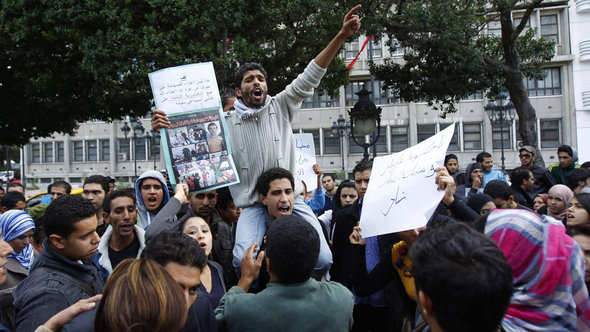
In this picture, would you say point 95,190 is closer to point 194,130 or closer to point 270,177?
point 194,130

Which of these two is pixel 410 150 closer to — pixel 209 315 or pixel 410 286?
pixel 410 286

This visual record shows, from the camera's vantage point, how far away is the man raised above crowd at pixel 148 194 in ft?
12.7

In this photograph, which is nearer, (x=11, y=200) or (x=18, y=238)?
(x=18, y=238)

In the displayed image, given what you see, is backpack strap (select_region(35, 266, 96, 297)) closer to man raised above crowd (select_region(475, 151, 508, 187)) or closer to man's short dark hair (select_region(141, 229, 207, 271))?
man's short dark hair (select_region(141, 229, 207, 271))

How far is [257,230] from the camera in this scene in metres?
3.30

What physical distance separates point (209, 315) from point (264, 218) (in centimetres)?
129

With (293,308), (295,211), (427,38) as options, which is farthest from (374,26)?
(293,308)

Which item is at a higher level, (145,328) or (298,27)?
(298,27)

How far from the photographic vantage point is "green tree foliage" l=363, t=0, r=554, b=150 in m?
11.5

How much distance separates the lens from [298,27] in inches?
477

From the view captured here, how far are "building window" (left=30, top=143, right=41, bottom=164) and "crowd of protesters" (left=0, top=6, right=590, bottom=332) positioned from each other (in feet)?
141

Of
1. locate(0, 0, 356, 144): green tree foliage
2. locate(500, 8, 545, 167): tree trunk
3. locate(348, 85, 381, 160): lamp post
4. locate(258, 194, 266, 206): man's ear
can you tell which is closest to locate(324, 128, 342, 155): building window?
locate(0, 0, 356, 144): green tree foliage

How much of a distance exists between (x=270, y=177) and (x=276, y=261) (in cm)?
117

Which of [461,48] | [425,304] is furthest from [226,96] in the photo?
[461,48]
